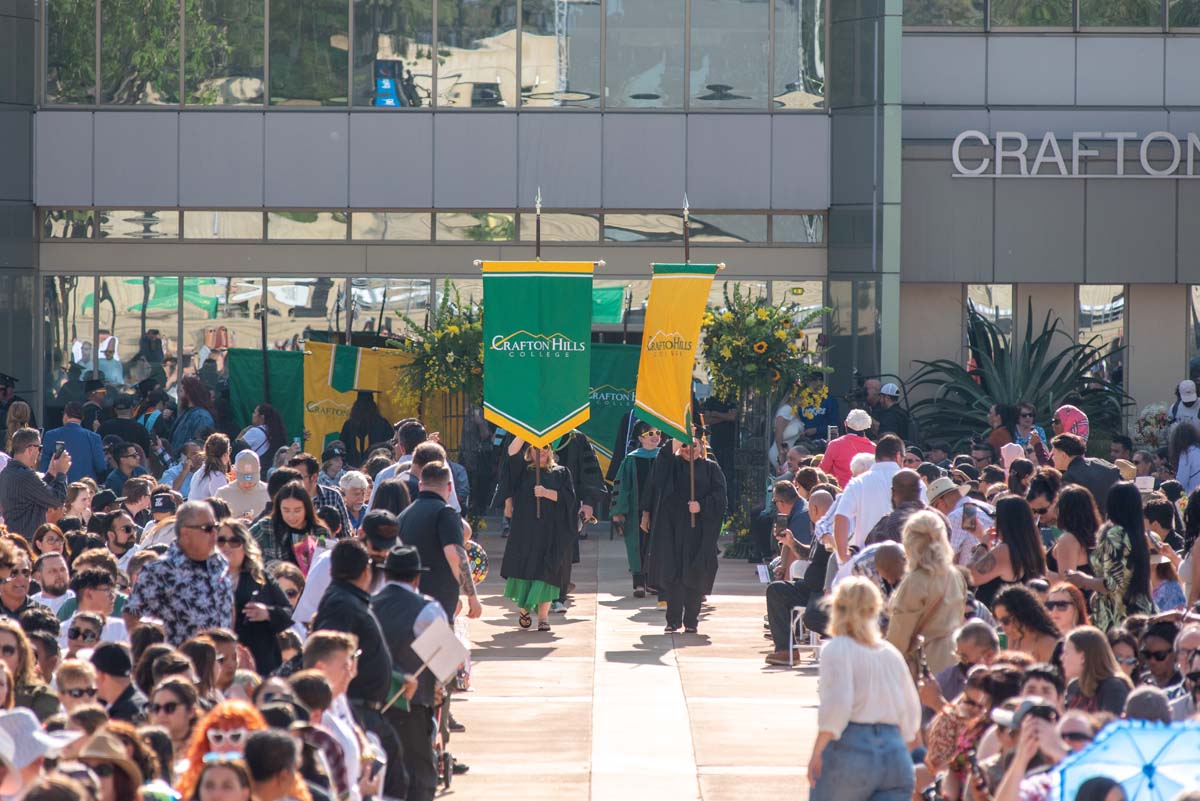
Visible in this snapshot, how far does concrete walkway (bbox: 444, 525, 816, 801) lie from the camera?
390 inches

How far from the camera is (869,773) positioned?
7105mm

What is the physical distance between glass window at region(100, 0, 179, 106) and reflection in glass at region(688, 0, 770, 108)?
299 inches

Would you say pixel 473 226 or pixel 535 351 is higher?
pixel 473 226

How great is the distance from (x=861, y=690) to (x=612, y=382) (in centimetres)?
1511

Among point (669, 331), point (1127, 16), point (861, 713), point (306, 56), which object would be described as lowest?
point (861, 713)

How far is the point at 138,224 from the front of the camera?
81.5ft

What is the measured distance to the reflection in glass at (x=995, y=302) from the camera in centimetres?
2462

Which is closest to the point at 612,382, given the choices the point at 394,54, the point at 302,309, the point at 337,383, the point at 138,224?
the point at 337,383

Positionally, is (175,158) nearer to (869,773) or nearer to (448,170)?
(448,170)

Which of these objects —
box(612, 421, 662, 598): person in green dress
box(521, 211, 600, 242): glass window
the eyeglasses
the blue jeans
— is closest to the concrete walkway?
box(612, 421, 662, 598): person in green dress

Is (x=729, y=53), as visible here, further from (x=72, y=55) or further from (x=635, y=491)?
(x=635, y=491)

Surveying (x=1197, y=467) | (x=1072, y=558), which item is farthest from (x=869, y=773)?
(x=1197, y=467)

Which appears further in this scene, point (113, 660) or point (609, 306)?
point (609, 306)

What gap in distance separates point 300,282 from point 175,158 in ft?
8.29
